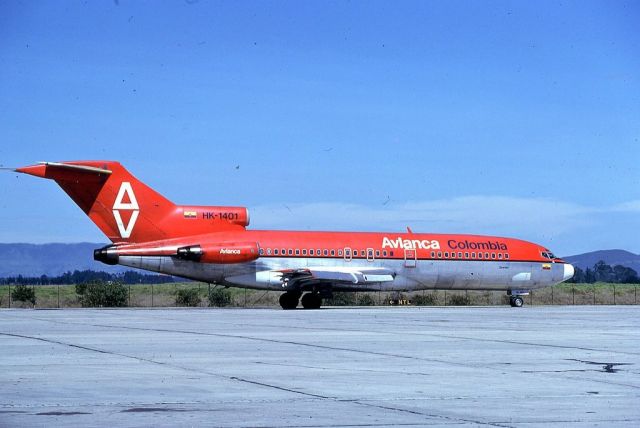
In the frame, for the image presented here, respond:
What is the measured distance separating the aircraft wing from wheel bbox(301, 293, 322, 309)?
106cm

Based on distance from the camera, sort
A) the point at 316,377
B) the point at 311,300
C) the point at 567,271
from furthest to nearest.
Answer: the point at 567,271, the point at 311,300, the point at 316,377

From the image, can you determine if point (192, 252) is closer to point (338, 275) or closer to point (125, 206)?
point (125, 206)

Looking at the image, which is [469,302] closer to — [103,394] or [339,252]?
[339,252]

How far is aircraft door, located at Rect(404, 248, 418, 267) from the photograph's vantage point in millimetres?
44475

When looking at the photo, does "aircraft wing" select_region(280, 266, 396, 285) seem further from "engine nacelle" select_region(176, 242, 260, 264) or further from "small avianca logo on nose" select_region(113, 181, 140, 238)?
"small avianca logo on nose" select_region(113, 181, 140, 238)

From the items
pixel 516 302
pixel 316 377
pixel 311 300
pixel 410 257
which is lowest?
pixel 316 377

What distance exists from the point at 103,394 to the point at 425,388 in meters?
3.85

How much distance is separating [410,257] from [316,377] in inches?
1222

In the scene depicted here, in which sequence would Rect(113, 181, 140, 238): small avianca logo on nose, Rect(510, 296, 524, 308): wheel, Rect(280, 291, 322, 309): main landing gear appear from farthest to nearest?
Rect(510, 296, 524, 308): wheel
Rect(280, 291, 322, 309): main landing gear
Rect(113, 181, 140, 238): small avianca logo on nose

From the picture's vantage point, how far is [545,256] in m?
48.9

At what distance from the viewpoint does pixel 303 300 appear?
1690 inches

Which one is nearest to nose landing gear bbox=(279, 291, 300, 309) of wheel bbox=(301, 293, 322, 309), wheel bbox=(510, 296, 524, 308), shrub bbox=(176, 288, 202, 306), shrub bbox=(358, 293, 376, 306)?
wheel bbox=(301, 293, 322, 309)

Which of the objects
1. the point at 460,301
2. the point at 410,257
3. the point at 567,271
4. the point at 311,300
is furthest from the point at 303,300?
the point at 460,301

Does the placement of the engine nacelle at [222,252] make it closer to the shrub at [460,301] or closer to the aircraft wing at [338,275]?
the aircraft wing at [338,275]
